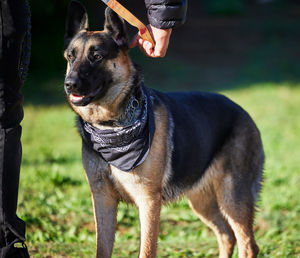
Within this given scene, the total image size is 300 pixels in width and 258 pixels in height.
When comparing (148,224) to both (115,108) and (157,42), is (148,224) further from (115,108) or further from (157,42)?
(157,42)

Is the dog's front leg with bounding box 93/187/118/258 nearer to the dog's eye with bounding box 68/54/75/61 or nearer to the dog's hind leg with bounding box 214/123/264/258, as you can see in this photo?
the dog's eye with bounding box 68/54/75/61

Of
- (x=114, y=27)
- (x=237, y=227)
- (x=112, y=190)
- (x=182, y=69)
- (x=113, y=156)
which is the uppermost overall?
(x=114, y=27)

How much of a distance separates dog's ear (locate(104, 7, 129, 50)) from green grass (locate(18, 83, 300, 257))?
1.68 m

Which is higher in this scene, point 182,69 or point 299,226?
point 299,226

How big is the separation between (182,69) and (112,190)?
1278 centimetres

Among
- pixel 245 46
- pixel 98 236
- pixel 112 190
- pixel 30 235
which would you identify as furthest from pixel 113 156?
pixel 245 46

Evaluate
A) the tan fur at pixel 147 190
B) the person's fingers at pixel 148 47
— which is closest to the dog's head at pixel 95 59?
the person's fingers at pixel 148 47

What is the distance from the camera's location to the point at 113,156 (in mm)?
3059

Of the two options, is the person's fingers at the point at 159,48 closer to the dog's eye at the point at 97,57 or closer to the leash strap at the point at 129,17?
the leash strap at the point at 129,17

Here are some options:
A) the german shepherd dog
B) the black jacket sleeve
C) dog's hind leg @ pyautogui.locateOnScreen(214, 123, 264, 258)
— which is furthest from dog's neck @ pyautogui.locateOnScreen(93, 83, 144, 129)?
dog's hind leg @ pyautogui.locateOnScreen(214, 123, 264, 258)

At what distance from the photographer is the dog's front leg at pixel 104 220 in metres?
3.19

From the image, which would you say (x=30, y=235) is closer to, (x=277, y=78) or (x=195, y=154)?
(x=195, y=154)

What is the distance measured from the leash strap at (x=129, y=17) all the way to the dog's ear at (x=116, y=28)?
0.67 feet

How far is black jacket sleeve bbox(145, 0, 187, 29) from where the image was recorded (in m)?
2.88
